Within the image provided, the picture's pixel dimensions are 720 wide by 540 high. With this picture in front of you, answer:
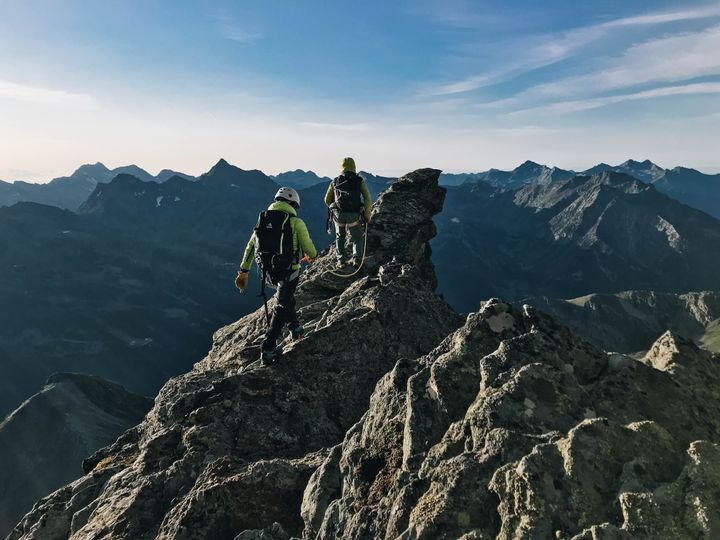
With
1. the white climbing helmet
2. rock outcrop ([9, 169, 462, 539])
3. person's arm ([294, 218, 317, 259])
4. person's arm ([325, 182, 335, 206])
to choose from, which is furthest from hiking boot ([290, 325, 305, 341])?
person's arm ([325, 182, 335, 206])

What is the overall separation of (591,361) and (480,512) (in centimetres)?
535

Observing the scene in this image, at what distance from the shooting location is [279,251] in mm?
18000

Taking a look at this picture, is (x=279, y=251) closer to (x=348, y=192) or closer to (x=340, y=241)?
(x=348, y=192)

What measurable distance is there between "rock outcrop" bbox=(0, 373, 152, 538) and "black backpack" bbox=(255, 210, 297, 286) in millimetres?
141832

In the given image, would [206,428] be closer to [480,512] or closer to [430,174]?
[480,512]

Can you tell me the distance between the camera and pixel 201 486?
12758 millimetres

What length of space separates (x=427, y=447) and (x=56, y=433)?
169811 millimetres

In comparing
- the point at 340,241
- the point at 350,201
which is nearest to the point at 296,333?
the point at 350,201

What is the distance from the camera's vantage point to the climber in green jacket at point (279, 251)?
18.0 metres

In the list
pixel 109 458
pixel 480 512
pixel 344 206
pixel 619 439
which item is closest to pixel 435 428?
pixel 480 512

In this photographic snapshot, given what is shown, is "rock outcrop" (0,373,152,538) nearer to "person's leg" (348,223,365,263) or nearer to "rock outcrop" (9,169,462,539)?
"person's leg" (348,223,365,263)

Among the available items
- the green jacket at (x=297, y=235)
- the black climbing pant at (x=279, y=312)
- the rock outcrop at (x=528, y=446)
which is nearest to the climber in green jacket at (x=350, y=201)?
the green jacket at (x=297, y=235)

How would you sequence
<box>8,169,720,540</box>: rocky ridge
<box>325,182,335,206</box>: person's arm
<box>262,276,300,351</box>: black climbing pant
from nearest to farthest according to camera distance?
1. <box>8,169,720,540</box>: rocky ridge
2. <box>262,276,300,351</box>: black climbing pant
3. <box>325,182,335,206</box>: person's arm

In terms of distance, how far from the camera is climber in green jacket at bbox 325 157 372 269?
26281 mm
